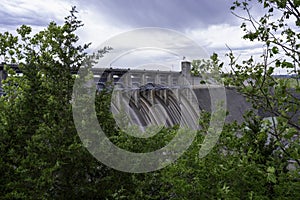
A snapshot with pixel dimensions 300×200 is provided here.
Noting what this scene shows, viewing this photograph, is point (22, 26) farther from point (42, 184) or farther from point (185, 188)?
point (185, 188)

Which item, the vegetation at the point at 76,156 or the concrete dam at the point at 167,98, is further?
the concrete dam at the point at 167,98

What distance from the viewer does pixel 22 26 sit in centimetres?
675

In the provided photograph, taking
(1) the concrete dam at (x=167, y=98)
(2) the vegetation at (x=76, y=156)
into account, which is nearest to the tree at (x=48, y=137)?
(2) the vegetation at (x=76, y=156)

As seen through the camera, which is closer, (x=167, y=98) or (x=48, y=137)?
(x=48, y=137)

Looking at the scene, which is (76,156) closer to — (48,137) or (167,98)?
(48,137)

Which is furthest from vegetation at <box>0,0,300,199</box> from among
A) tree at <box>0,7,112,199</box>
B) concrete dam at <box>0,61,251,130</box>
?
concrete dam at <box>0,61,251,130</box>

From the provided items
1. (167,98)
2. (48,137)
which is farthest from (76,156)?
(167,98)

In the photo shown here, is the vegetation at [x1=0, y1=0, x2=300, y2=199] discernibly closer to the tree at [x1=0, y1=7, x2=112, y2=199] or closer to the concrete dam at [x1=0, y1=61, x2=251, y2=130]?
the tree at [x1=0, y1=7, x2=112, y2=199]

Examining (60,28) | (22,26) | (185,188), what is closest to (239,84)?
(185,188)

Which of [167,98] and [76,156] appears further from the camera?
[167,98]

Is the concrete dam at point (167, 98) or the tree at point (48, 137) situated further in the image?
the concrete dam at point (167, 98)

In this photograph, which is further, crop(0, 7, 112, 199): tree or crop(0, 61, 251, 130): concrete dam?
crop(0, 61, 251, 130): concrete dam

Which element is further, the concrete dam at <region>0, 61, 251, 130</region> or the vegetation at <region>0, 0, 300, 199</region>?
the concrete dam at <region>0, 61, 251, 130</region>

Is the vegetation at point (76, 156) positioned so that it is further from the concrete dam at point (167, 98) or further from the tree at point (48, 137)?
the concrete dam at point (167, 98)
